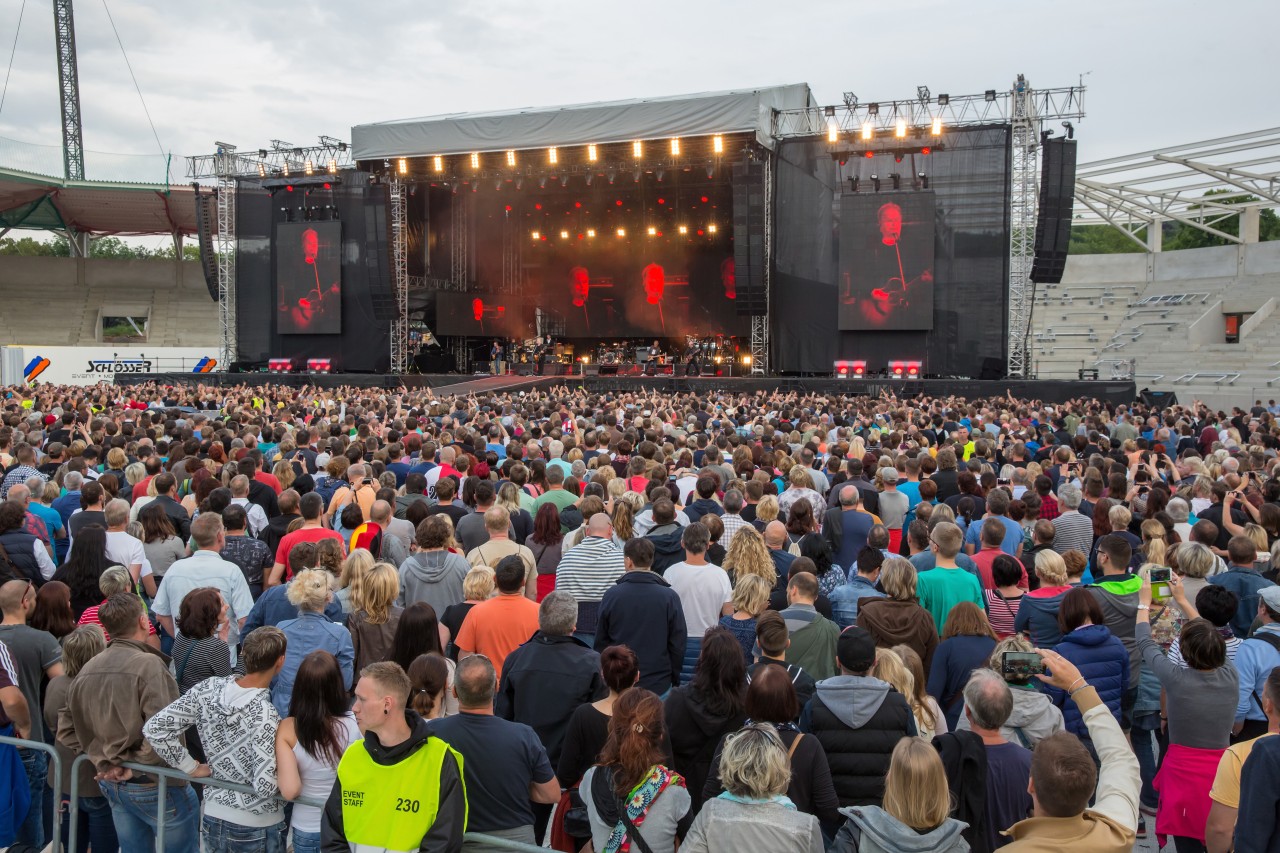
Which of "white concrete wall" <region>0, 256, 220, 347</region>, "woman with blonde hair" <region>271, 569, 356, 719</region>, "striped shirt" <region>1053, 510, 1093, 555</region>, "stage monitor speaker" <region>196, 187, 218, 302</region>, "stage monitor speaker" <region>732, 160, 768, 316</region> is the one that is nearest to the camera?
"woman with blonde hair" <region>271, 569, 356, 719</region>

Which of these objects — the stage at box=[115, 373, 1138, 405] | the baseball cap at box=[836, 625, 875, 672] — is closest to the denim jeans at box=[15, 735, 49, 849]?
the baseball cap at box=[836, 625, 875, 672]

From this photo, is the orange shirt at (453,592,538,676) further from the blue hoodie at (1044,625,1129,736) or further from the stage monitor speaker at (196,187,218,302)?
the stage monitor speaker at (196,187,218,302)

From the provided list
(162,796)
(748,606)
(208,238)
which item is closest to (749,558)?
(748,606)

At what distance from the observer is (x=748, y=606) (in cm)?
424

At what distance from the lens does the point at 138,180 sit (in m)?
36.7

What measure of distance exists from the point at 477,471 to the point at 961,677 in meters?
5.33

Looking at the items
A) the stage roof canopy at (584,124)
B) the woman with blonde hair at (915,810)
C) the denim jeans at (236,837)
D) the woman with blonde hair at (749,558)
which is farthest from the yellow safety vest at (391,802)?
the stage roof canopy at (584,124)

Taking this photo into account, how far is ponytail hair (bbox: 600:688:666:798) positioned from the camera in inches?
119

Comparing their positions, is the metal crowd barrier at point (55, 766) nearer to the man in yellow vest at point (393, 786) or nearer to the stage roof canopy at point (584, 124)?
the man in yellow vest at point (393, 786)

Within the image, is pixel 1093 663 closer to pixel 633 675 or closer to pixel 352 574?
pixel 633 675

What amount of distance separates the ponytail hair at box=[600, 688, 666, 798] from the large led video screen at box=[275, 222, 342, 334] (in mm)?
28125

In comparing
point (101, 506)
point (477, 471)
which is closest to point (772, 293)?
point (477, 471)

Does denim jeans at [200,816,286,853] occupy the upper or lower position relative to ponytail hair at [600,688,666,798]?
lower

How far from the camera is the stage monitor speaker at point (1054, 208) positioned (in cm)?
2163
